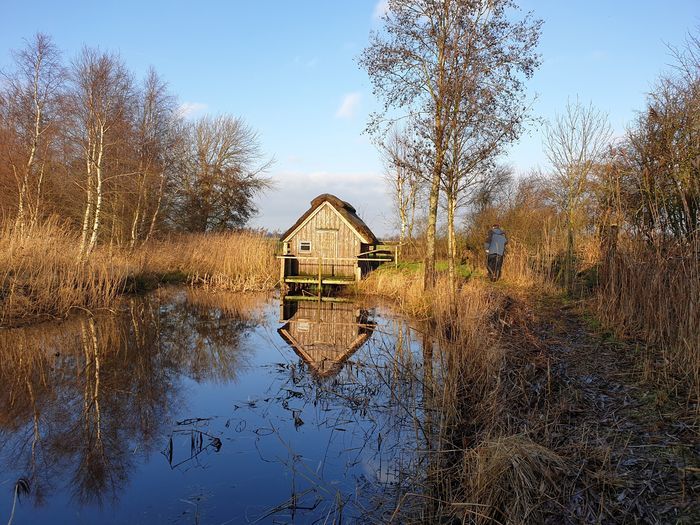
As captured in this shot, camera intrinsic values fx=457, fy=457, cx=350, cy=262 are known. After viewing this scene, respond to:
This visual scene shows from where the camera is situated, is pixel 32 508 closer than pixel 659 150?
Yes

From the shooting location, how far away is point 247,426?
5484 mm

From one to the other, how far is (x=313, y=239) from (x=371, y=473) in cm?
1569

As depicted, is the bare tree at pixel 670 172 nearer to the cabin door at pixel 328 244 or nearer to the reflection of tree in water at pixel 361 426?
the reflection of tree in water at pixel 361 426

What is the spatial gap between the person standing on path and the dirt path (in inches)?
349

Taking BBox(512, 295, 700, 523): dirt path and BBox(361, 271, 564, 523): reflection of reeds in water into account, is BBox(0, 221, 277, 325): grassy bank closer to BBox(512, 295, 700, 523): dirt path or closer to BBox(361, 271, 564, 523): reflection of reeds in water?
BBox(361, 271, 564, 523): reflection of reeds in water

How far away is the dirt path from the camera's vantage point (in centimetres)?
307

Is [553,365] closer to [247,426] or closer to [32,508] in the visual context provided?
[247,426]

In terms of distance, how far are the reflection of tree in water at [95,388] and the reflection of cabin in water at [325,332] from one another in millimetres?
1298

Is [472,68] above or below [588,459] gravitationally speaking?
above

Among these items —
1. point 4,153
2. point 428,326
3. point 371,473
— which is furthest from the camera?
point 4,153

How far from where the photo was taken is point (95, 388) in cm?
636

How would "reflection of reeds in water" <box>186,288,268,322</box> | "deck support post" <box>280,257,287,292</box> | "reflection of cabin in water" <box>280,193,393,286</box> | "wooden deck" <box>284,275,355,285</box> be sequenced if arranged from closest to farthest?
"reflection of reeds in water" <box>186,288,268,322</box>, "wooden deck" <box>284,275,355,285</box>, "deck support post" <box>280,257,287,292</box>, "reflection of cabin in water" <box>280,193,393,286</box>

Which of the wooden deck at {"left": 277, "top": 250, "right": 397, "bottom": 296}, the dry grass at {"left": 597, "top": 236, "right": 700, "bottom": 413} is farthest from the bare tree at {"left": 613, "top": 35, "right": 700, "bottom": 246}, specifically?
the wooden deck at {"left": 277, "top": 250, "right": 397, "bottom": 296}

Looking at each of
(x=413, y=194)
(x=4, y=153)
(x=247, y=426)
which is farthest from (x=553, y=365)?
(x=413, y=194)
